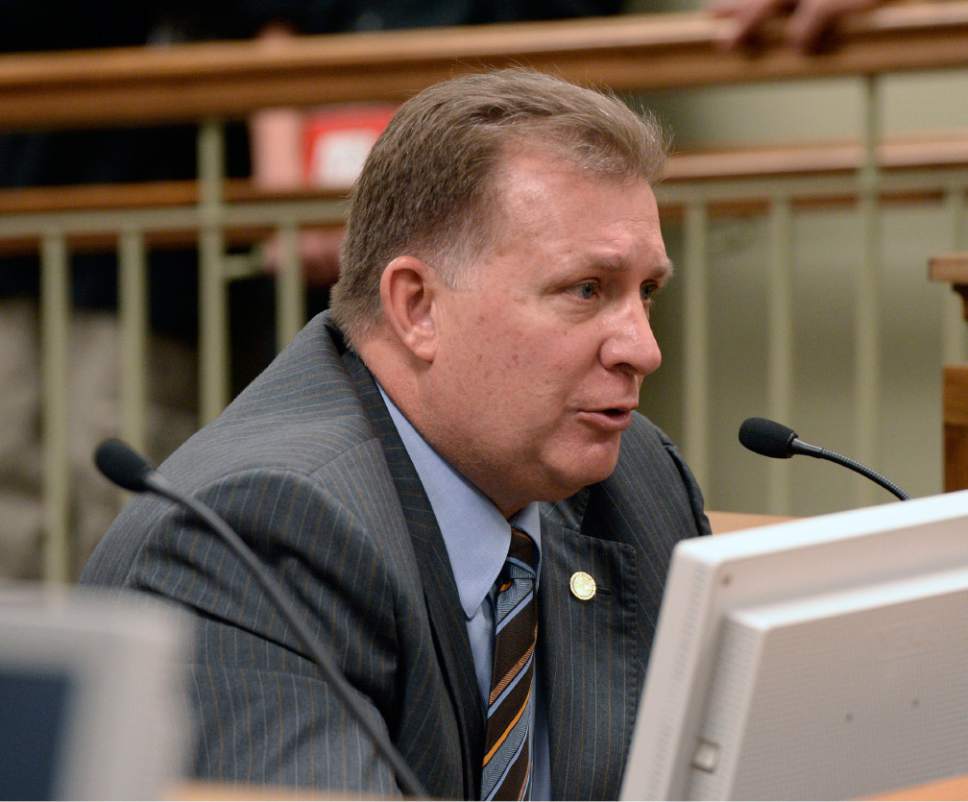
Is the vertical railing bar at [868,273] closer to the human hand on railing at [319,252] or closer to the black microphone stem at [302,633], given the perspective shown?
the human hand on railing at [319,252]

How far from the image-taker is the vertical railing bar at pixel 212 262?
2900 mm

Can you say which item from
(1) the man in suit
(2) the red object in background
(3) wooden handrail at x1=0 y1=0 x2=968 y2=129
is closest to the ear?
(1) the man in suit

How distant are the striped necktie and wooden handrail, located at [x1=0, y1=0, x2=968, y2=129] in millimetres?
1197

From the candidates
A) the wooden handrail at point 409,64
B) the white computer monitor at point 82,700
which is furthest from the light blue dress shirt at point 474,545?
the wooden handrail at point 409,64

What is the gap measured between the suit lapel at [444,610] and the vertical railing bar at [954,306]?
1.29 metres

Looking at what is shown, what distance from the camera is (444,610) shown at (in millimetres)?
1669

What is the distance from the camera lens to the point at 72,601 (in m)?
0.76

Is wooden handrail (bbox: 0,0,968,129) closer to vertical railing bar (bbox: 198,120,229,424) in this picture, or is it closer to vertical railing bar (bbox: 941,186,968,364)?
vertical railing bar (bbox: 198,120,229,424)

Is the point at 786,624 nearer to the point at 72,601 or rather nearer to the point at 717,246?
the point at 72,601

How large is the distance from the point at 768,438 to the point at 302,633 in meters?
0.74

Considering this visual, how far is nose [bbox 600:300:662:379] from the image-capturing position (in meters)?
1.77

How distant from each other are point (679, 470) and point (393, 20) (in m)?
1.65

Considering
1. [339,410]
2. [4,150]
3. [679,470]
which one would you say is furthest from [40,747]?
[4,150]

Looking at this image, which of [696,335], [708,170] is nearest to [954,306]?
[696,335]
